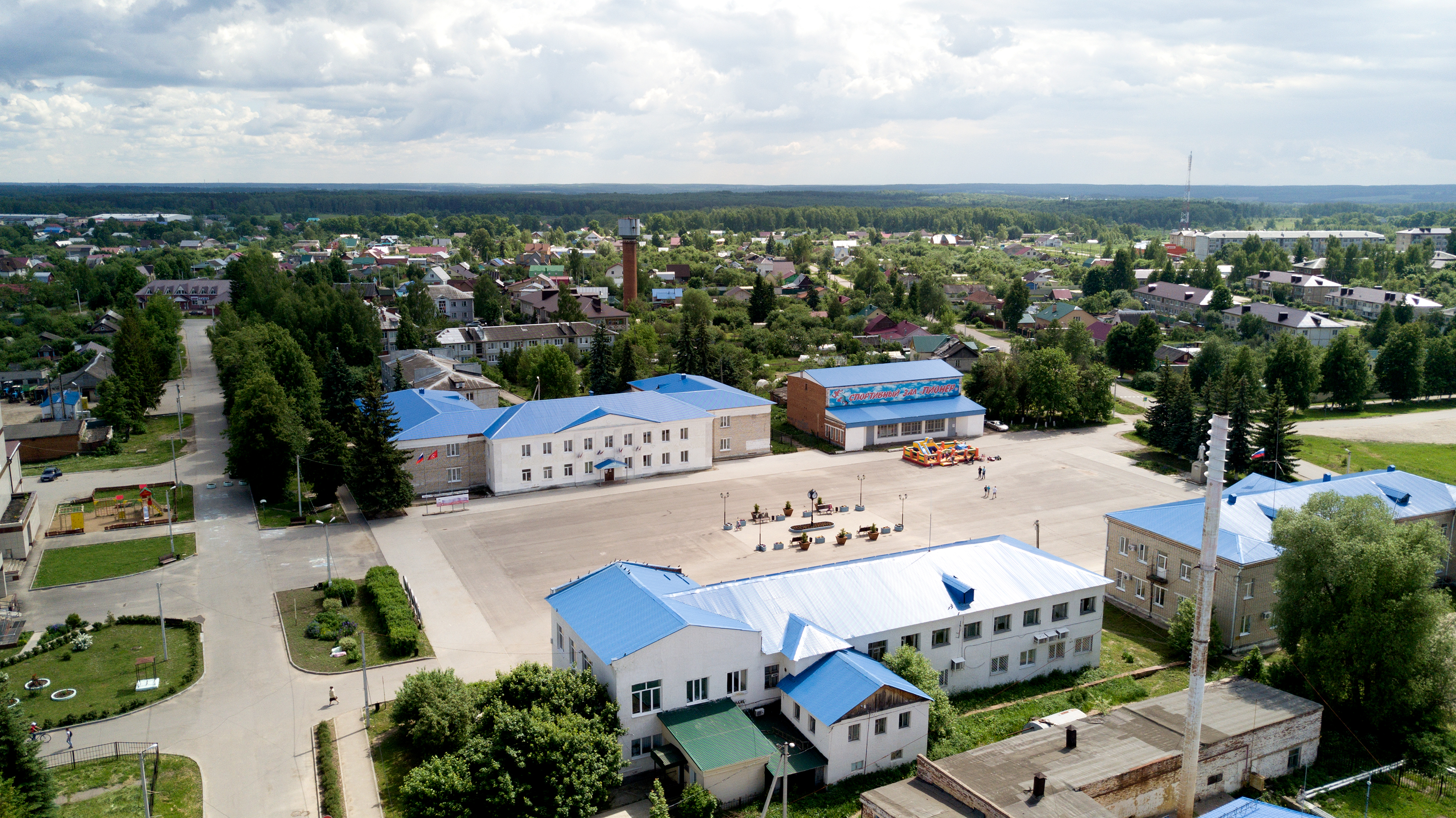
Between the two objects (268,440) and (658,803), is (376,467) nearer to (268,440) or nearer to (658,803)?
(268,440)

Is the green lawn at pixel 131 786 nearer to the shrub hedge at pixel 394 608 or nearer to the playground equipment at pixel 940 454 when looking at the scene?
the shrub hedge at pixel 394 608

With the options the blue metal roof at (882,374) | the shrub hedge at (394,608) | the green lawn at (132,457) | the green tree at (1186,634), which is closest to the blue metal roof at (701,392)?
the blue metal roof at (882,374)

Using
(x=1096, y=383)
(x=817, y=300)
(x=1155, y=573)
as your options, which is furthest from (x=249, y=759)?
(x=817, y=300)

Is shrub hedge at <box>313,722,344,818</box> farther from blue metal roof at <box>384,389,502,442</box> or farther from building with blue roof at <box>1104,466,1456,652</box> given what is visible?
building with blue roof at <box>1104,466,1456,652</box>

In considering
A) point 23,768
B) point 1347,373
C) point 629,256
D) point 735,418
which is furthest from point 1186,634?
point 629,256

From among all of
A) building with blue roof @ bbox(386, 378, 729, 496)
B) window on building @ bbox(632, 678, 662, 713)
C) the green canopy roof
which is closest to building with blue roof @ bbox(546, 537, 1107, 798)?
window on building @ bbox(632, 678, 662, 713)

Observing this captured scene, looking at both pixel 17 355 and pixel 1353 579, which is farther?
pixel 17 355

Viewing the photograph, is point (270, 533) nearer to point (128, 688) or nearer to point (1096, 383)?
point (128, 688)
